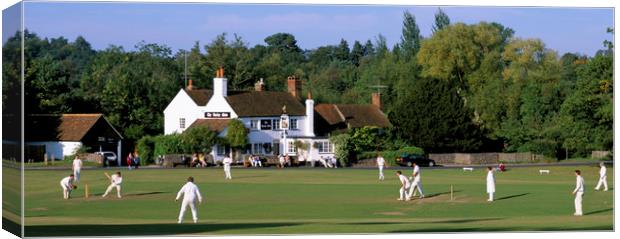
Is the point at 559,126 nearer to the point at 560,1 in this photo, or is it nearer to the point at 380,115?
the point at 380,115

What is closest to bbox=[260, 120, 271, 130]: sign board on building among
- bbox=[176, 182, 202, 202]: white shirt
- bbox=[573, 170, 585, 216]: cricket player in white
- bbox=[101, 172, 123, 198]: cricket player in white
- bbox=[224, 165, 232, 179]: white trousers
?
bbox=[224, 165, 232, 179]: white trousers

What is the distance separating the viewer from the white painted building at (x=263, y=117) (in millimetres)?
67375

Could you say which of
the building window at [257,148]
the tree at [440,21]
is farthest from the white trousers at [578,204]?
the building window at [257,148]

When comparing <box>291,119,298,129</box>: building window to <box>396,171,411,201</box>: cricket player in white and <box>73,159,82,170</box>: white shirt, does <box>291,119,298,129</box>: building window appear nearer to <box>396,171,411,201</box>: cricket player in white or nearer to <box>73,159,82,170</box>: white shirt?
<box>396,171,411,201</box>: cricket player in white

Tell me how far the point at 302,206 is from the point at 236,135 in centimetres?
2054

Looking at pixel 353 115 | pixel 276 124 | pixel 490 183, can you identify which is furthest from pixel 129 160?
pixel 353 115

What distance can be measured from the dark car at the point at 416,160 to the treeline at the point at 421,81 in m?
1.08

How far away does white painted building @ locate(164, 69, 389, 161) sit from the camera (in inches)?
2653

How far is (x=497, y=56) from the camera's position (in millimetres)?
82500

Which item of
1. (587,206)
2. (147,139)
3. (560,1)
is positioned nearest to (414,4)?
(560,1)

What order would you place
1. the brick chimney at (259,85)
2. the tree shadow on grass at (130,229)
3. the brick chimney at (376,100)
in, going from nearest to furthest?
the tree shadow on grass at (130,229)
the brick chimney at (259,85)
the brick chimney at (376,100)

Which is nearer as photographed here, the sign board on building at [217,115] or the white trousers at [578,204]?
the white trousers at [578,204]

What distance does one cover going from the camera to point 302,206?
49.7 metres

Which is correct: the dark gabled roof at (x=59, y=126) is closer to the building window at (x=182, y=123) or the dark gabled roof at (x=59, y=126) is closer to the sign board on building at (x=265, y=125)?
the building window at (x=182, y=123)
